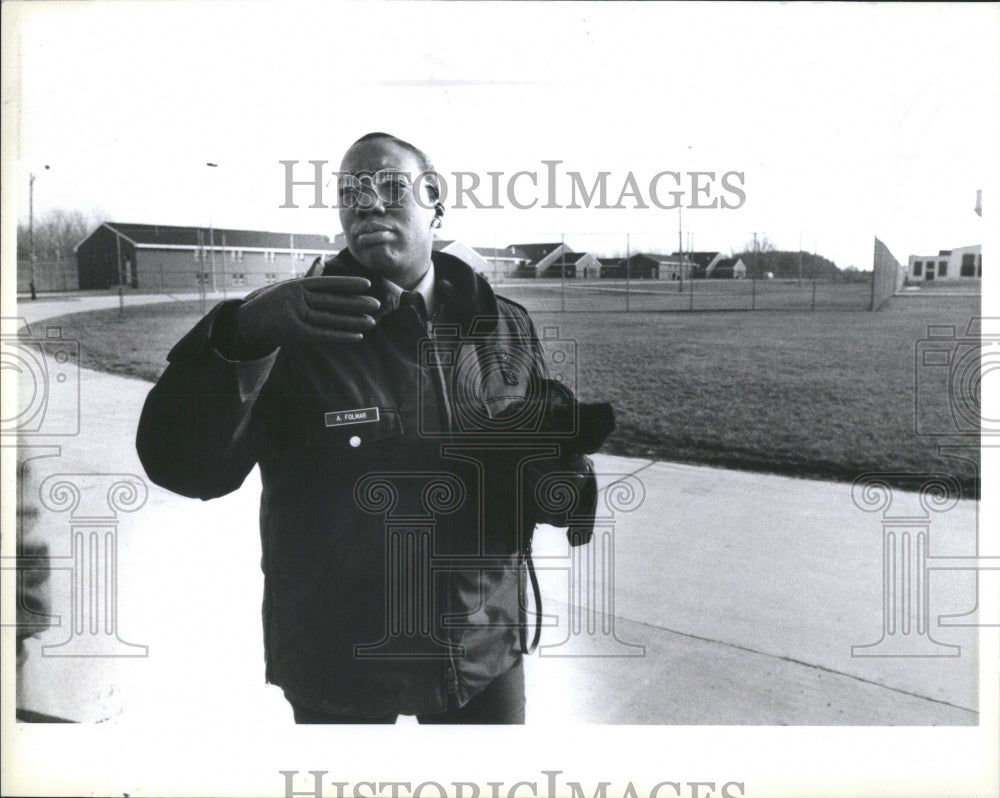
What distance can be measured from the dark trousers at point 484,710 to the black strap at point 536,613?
6cm

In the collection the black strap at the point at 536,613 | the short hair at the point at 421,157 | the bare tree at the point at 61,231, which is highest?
the short hair at the point at 421,157

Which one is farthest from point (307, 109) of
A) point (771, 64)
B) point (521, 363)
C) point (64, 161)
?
point (771, 64)

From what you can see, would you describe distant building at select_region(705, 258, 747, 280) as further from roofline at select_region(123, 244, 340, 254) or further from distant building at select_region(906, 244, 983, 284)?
roofline at select_region(123, 244, 340, 254)

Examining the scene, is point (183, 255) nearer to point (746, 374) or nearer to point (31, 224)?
point (31, 224)

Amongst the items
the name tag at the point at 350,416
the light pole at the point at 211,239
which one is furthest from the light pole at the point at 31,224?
the name tag at the point at 350,416

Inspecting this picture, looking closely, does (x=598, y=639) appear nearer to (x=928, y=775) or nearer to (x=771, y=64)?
(x=928, y=775)

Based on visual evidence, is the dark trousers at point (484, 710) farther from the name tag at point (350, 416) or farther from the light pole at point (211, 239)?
the light pole at point (211, 239)

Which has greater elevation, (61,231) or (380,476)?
(61,231)

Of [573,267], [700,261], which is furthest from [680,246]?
[573,267]

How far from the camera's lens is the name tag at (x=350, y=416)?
2.25m

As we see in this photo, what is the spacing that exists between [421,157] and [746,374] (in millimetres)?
1060

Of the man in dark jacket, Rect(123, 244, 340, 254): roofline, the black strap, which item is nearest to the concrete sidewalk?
the black strap

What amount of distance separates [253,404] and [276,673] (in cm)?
73

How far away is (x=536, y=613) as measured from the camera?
8.03 feet
